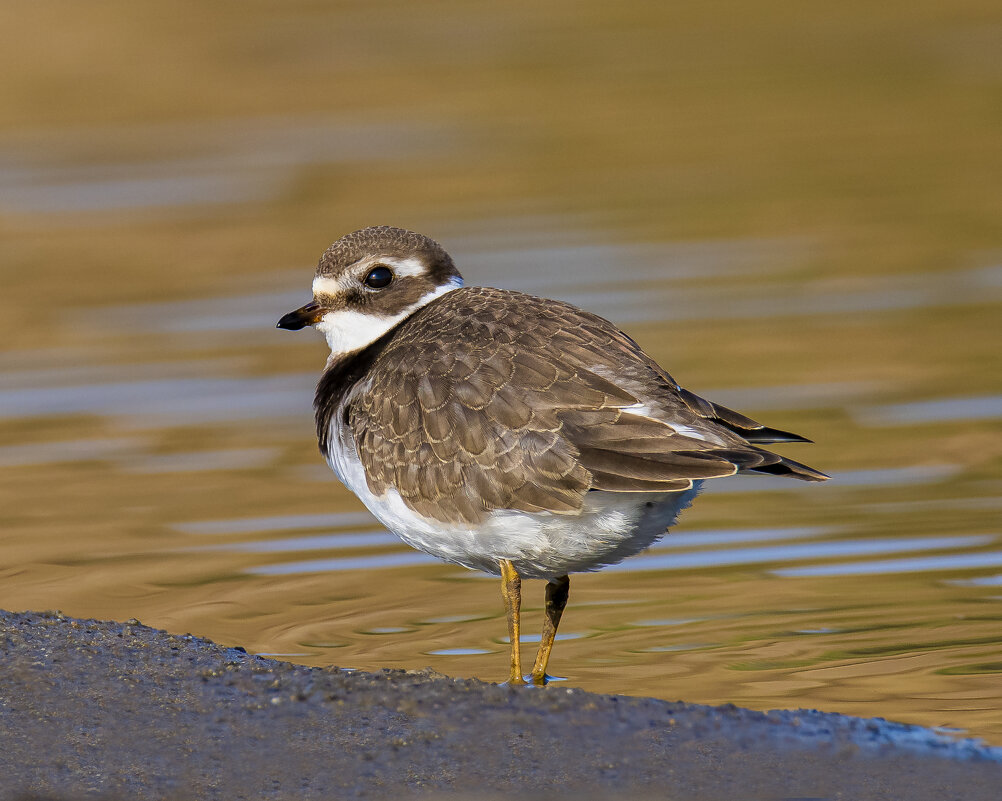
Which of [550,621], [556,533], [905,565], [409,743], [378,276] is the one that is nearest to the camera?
[409,743]

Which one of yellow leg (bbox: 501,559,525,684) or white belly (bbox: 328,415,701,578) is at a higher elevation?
white belly (bbox: 328,415,701,578)

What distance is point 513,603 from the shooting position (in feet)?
27.4

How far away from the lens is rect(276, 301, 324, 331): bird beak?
31.3 feet

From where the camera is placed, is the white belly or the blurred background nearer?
the white belly

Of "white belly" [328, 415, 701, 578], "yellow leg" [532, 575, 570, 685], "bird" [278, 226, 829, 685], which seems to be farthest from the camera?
"yellow leg" [532, 575, 570, 685]

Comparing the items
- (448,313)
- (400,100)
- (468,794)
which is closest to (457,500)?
(448,313)

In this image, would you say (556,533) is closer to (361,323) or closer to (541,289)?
(361,323)

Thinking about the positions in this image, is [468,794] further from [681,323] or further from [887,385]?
[681,323]

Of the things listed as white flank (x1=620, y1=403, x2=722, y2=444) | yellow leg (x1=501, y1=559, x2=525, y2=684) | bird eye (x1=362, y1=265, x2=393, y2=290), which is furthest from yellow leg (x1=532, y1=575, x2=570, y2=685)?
bird eye (x1=362, y1=265, x2=393, y2=290)

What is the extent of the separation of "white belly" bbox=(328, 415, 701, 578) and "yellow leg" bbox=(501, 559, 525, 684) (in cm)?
5

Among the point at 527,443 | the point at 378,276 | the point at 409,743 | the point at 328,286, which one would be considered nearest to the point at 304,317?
the point at 328,286

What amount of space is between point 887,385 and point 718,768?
24.8 ft

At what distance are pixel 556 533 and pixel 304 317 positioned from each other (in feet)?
7.70

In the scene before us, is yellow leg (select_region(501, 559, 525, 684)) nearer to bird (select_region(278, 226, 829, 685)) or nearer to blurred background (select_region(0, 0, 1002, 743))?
bird (select_region(278, 226, 829, 685))
